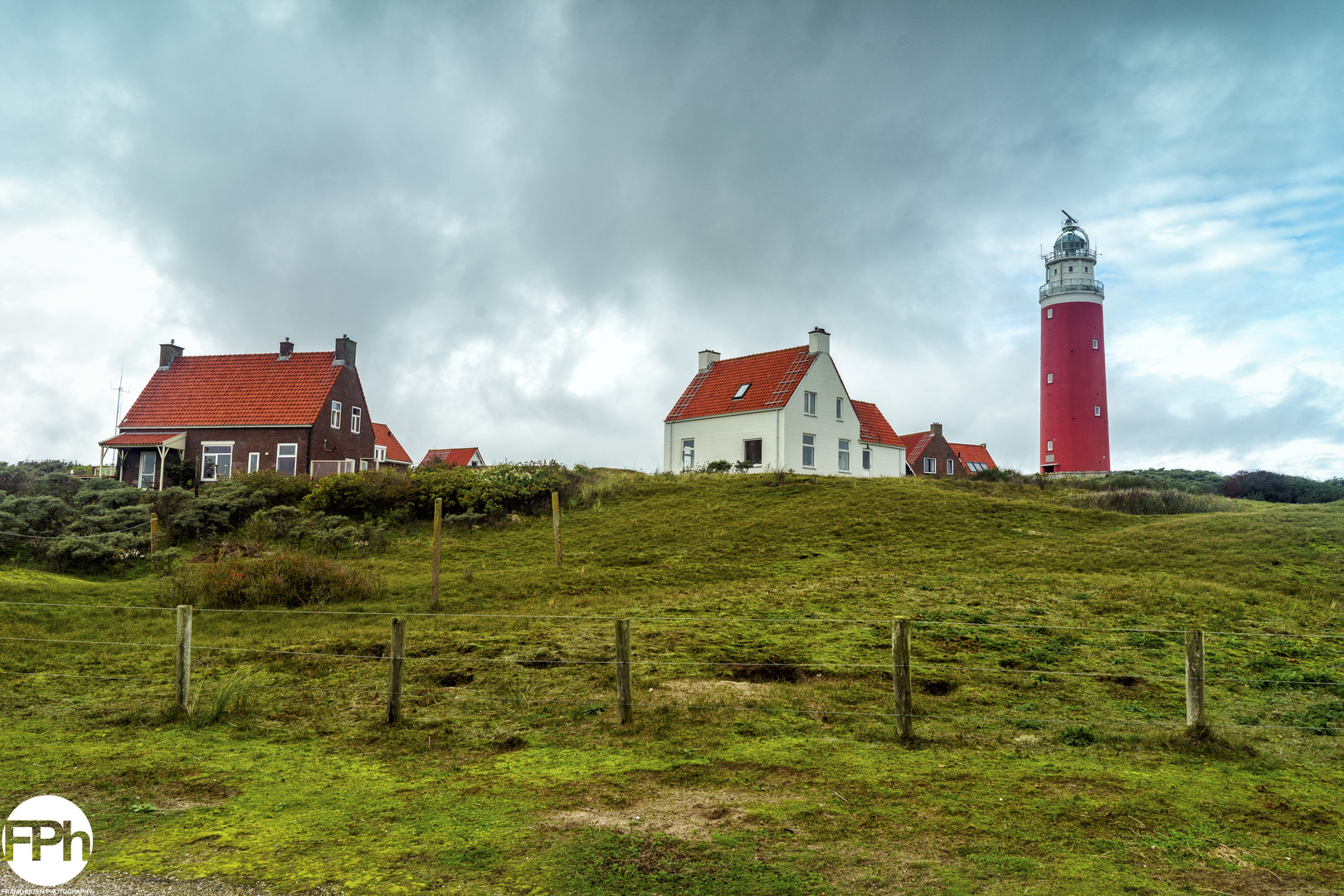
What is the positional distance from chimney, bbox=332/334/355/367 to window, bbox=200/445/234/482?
A: 22.5 ft

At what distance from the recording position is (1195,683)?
8.68 meters

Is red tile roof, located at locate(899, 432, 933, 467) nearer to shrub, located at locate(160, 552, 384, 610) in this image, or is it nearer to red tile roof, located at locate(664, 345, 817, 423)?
red tile roof, located at locate(664, 345, 817, 423)

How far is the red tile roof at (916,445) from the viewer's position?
2096 inches

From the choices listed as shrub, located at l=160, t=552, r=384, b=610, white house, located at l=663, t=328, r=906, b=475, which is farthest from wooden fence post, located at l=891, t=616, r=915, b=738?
white house, located at l=663, t=328, r=906, b=475

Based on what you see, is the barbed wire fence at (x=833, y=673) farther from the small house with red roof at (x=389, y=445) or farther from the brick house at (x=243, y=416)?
the small house with red roof at (x=389, y=445)

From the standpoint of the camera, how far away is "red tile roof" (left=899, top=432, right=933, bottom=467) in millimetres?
53250

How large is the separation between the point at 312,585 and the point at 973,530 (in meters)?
18.3

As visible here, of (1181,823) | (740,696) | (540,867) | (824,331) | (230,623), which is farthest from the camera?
(824,331)

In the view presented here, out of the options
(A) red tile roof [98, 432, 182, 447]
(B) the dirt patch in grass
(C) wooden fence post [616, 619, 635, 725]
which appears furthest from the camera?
(A) red tile roof [98, 432, 182, 447]

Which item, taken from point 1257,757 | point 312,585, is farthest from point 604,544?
point 1257,757

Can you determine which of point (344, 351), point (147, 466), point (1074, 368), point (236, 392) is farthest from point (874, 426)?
point (147, 466)

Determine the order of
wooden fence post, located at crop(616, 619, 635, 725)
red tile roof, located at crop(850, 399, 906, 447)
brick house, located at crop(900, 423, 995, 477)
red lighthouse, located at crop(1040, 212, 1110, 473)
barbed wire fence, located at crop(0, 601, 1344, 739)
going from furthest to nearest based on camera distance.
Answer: brick house, located at crop(900, 423, 995, 477), red lighthouse, located at crop(1040, 212, 1110, 473), red tile roof, located at crop(850, 399, 906, 447), wooden fence post, located at crop(616, 619, 635, 725), barbed wire fence, located at crop(0, 601, 1344, 739)

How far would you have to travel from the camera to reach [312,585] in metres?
17.9

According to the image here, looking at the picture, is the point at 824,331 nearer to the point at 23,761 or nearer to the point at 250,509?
the point at 250,509
